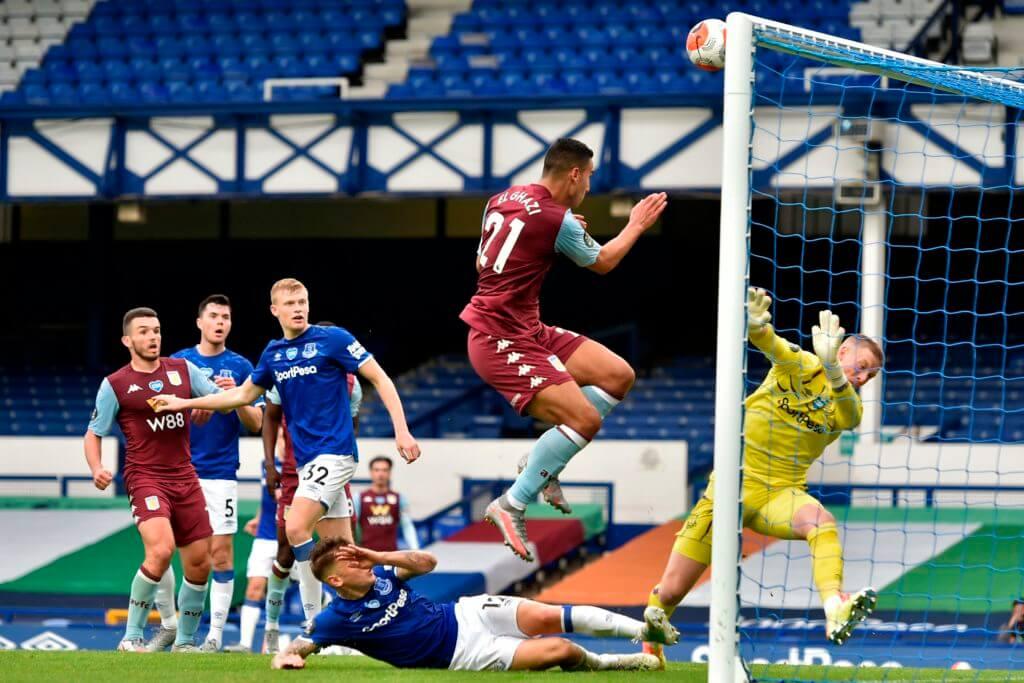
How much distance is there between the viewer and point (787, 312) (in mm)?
21625

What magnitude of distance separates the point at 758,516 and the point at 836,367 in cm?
88

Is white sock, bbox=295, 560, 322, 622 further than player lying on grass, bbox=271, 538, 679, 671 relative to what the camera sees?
Yes

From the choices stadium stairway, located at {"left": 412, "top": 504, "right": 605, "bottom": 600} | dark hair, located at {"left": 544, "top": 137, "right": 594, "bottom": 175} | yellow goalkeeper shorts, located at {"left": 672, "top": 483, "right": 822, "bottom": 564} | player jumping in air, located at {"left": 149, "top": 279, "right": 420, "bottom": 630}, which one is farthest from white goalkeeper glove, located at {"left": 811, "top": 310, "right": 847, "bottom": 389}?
stadium stairway, located at {"left": 412, "top": 504, "right": 605, "bottom": 600}

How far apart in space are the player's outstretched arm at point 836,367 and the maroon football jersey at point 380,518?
6549mm

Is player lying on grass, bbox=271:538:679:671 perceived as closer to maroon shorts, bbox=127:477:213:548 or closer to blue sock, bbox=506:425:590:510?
blue sock, bbox=506:425:590:510

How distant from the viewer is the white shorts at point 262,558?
1119 cm

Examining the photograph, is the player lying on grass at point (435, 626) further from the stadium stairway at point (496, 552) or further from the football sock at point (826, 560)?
the stadium stairway at point (496, 552)

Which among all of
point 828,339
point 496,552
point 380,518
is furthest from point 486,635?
point 496,552

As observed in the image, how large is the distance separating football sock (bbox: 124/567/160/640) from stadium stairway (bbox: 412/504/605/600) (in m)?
4.25

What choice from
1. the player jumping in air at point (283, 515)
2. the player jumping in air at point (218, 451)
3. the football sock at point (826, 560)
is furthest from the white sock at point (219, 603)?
the football sock at point (826, 560)

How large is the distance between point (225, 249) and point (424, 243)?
10.8ft

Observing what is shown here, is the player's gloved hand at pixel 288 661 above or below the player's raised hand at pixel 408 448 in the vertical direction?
below

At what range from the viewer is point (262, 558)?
11.2 m

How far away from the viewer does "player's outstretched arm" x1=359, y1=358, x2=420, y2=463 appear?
7840 mm
